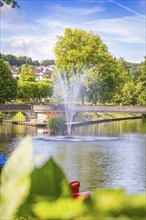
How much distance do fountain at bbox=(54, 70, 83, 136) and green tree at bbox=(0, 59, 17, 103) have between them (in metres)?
5.37

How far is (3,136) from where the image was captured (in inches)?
1372

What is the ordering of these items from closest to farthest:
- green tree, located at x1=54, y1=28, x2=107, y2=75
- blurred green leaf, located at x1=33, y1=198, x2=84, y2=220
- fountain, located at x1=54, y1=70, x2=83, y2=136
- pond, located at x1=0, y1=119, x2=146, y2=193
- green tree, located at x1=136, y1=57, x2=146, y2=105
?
blurred green leaf, located at x1=33, y1=198, x2=84, y2=220
pond, located at x1=0, y1=119, x2=146, y2=193
fountain, located at x1=54, y1=70, x2=83, y2=136
green tree, located at x1=54, y1=28, x2=107, y2=75
green tree, located at x1=136, y1=57, x2=146, y2=105

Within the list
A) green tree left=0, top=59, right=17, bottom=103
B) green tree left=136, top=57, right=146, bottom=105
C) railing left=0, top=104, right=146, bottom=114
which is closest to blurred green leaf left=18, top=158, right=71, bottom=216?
railing left=0, top=104, right=146, bottom=114

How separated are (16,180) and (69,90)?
5514 centimetres

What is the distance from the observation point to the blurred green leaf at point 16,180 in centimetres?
40

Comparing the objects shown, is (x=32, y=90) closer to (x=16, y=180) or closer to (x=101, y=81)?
(x=101, y=81)

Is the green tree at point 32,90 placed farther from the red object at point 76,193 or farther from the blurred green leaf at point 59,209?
the blurred green leaf at point 59,209

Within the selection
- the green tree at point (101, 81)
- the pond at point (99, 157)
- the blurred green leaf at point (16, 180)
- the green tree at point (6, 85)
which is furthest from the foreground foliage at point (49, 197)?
the green tree at point (101, 81)

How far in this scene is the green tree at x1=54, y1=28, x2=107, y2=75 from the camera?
58.1 meters

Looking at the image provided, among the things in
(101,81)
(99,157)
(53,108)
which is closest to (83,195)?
(99,157)

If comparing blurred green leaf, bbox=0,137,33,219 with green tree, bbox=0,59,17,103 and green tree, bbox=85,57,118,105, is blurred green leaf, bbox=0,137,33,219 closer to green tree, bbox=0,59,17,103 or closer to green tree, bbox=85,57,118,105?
green tree, bbox=0,59,17,103

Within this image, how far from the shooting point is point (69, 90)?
55500 mm

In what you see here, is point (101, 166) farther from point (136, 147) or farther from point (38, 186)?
point (38, 186)

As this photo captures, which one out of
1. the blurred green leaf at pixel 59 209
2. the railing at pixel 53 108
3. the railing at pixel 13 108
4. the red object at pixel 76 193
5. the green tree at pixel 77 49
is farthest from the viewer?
the green tree at pixel 77 49
